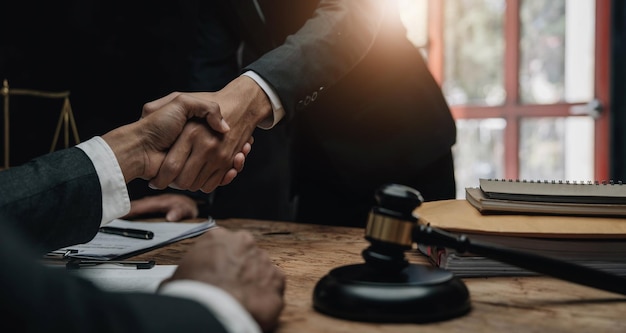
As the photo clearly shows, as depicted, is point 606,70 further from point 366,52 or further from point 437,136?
point 366,52

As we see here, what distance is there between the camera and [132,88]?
199 cm

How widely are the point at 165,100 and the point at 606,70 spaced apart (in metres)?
2.29

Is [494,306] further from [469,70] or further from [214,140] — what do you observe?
[469,70]

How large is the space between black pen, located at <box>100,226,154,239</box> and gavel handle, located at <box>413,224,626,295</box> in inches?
24.1

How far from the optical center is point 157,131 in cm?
110

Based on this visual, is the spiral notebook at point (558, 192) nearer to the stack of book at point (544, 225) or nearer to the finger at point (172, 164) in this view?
the stack of book at point (544, 225)

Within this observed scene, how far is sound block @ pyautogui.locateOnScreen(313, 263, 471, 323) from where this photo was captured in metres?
0.58

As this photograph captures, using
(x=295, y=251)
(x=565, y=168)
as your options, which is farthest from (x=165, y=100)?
(x=565, y=168)

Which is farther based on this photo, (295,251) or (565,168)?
(565,168)

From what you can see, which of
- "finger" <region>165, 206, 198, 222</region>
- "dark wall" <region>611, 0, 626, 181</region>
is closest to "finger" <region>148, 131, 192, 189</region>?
"finger" <region>165, 206, 198, 222</region>

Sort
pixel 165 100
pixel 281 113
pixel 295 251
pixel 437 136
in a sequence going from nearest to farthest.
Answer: pixel 295 251 < pixel 165 100 < pixel 281 113 < pixel 437 136

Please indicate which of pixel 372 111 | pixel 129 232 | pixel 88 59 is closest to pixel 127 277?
pixel 129 232

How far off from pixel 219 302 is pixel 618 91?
2667 millimetres

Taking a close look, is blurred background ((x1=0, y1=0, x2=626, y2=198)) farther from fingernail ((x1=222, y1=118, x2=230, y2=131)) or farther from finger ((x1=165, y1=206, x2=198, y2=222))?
fingernail ((x1=222, y1=118, x2=230, y2=131))
